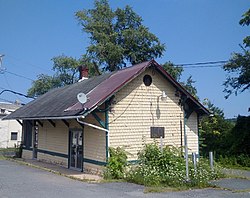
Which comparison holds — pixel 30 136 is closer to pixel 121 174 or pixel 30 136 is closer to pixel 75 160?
pixel 75 160

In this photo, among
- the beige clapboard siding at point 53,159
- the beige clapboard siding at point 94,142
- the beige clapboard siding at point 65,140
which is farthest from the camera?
the beige clapboard siding at point 53,159

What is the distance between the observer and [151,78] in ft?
47.4

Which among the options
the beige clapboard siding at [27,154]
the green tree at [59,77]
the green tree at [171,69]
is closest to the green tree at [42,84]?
the green tree at [59,77]

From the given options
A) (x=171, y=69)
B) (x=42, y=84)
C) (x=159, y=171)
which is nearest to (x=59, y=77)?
(x=42, y=84)

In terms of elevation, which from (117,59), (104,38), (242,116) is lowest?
(242,116)

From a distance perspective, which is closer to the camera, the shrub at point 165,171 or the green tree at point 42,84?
the shrub at point 165,171

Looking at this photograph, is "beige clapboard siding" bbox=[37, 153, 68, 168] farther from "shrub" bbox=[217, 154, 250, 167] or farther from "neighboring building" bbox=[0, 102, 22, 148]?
"neighboring building" bbox=[0, 102, 22, 148]

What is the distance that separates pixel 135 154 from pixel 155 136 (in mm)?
1470

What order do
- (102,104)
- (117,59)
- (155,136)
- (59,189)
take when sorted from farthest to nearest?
(117,59)
(155,136)
(102,104)
(59,189)

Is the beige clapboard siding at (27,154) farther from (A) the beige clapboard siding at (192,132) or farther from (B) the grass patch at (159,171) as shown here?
(A) the beige clapboard siding at (192,132)

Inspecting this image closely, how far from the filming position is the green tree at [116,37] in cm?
3575

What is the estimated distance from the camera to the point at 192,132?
15.5 meters

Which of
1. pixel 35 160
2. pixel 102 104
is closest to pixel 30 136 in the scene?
pixel 35 160

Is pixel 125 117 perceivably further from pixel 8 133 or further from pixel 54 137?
pixel 8 133
